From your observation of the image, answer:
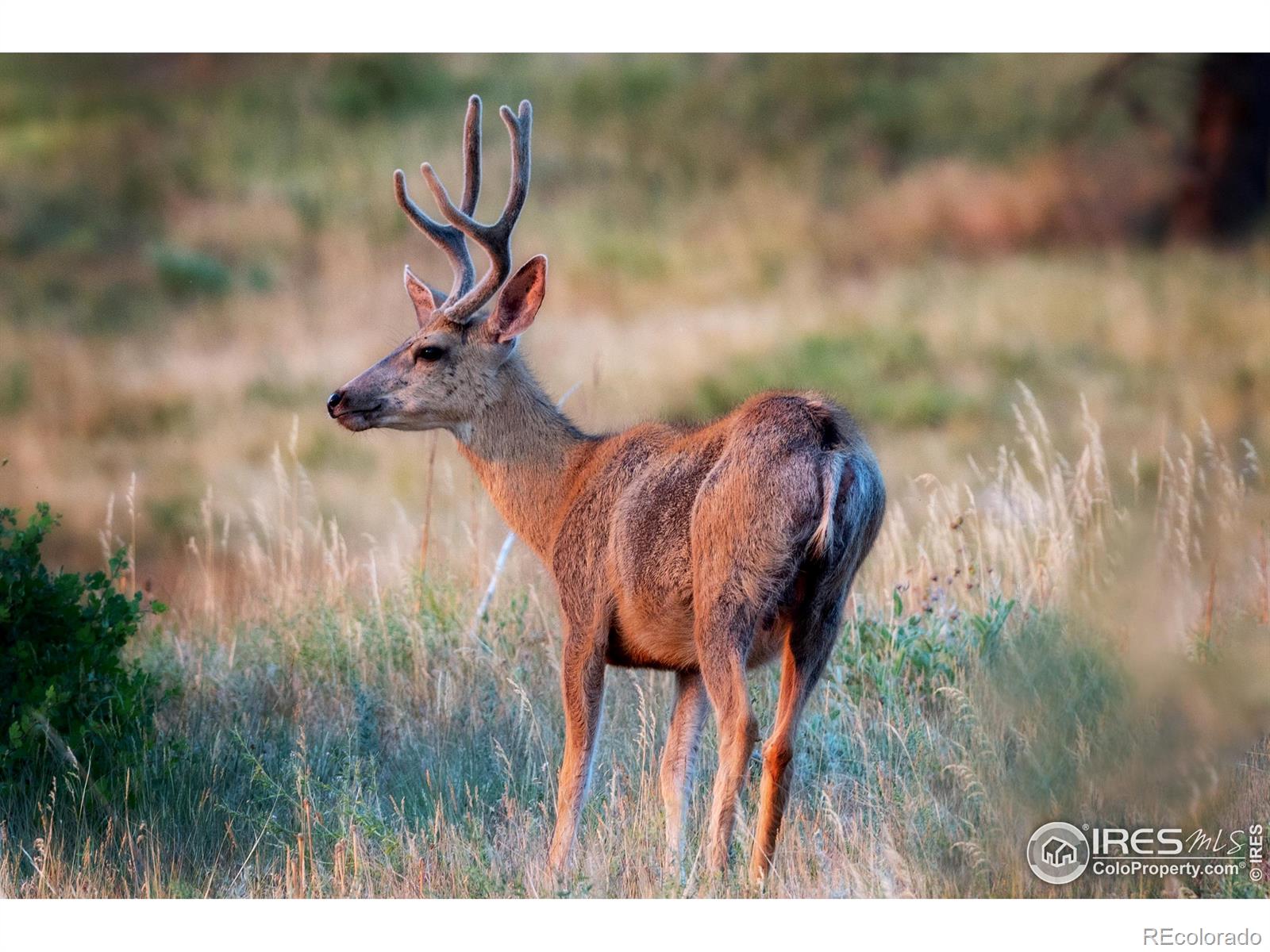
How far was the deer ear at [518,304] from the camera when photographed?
26.1ft

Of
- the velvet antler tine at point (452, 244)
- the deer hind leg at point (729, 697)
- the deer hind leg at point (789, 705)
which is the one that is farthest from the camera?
the velvet antler tine at point (452, 244)

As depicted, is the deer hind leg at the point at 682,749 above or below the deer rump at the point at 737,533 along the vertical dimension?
below

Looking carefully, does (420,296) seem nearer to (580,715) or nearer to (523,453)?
(523,453)

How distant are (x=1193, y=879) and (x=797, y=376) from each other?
510 inches

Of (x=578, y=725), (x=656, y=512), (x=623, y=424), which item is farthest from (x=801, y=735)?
(x=623, y=424)

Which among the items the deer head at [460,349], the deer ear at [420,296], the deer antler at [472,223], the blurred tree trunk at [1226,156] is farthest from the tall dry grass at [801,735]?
the blurred tree trunk at [1226,156]

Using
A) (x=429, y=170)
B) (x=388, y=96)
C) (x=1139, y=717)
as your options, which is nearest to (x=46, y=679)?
(x=429, y=170)

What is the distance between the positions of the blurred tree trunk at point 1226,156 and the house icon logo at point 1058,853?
17358 millimetres

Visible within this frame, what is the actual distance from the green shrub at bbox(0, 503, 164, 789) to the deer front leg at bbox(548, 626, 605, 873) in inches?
86.9

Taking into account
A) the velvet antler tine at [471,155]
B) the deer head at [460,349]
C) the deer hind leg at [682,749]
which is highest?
the velvet antler tine at [471,155]

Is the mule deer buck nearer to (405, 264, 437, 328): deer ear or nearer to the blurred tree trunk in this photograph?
(405, 264, 437, 328): deer ear

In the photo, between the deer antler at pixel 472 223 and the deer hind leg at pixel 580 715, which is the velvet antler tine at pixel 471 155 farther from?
the deer hind leg at pixel 580 715

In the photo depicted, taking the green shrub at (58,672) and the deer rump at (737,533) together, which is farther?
the green shrub at (58,672)

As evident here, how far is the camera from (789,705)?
6887 mm
